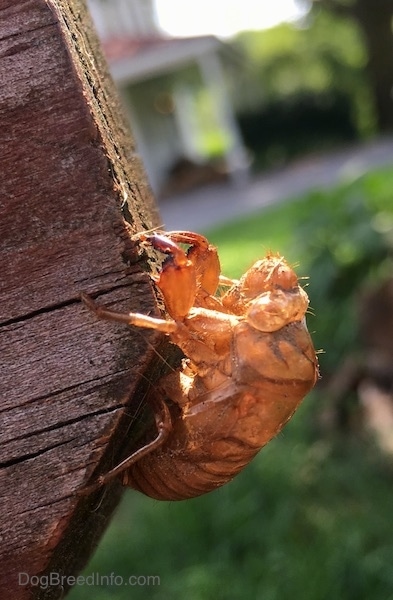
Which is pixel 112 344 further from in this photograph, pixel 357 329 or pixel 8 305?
pixel 357 329

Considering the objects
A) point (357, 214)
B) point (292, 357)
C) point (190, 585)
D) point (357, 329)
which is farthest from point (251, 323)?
point (357, 214)

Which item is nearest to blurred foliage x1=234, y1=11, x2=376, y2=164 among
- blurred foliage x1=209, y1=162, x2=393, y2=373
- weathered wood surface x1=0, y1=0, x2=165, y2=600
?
blurred foliage x1=209, y1=162, x2=393, y2=373

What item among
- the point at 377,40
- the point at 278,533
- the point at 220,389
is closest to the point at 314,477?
the point at 278,533

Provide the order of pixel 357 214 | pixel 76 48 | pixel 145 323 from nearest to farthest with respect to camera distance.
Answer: pixel 145 323 < pixel 76 48 < pixel 357 214

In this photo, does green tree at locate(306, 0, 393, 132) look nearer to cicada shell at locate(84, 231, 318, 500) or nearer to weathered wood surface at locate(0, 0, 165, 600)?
cicada shell at locate(84, 231, 318, 500)

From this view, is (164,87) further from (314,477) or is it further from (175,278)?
(175,278)
